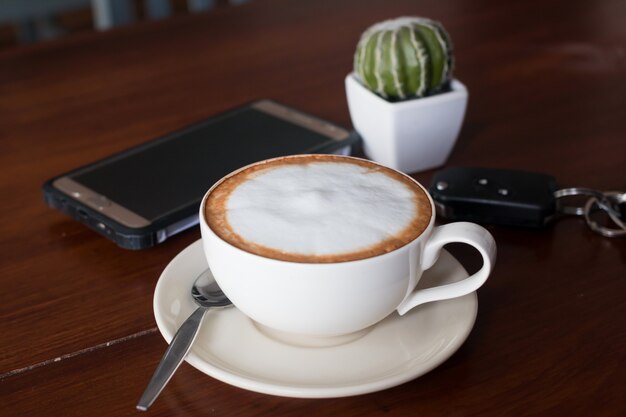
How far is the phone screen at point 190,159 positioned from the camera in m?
0.68

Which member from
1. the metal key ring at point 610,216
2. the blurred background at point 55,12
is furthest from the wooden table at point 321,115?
the blurred background at point 55,12

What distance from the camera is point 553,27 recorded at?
1.10 m

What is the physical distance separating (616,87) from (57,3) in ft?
4.92

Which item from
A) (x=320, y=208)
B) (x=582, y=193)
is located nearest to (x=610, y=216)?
(x=582, y=193)

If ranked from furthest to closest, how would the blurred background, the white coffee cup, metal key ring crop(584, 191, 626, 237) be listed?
the blurred background → metal key ring crop(584, 191, 626, 237) → the white coffee cup

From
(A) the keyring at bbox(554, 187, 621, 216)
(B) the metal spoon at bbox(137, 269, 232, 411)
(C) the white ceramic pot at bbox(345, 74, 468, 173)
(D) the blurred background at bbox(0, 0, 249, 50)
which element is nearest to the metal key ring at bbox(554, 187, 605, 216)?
(A) the keyring at bbox(554, 187, 621, 216)

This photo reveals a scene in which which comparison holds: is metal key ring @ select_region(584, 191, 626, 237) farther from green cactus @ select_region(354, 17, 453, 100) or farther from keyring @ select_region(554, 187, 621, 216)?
green cactus @ select_region(354, 17, 453, 100)

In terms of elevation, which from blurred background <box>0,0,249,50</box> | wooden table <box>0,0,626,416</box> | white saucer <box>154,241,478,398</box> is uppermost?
white saucer <box>154,241,478,398</box>

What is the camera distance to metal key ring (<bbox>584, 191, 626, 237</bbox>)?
0.65 m

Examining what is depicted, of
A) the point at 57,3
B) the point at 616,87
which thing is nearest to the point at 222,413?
the point at 616,87

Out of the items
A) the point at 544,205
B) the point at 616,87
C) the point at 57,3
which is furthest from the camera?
the point at 57,3

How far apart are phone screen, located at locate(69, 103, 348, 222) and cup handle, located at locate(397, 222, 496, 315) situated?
23 centimetres

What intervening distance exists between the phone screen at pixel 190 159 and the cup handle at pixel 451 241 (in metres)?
0.23

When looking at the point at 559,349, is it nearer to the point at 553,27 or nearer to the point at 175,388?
the point at 175,388
